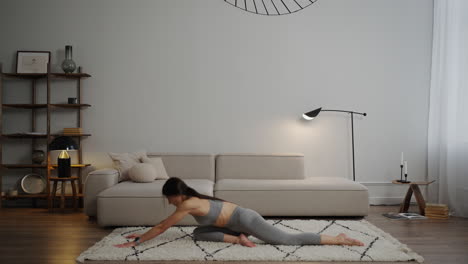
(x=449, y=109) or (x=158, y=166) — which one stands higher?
(x=449, y=109)

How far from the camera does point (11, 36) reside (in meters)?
5.38

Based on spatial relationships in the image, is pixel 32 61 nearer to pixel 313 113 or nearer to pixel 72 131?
pixel 72 131

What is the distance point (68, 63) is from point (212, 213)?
2890mm

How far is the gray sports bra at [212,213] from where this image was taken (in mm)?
3283

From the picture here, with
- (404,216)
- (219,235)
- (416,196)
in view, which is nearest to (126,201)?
(219,235)

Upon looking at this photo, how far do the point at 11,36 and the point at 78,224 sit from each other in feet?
8.42

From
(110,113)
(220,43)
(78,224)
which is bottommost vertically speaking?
(78,224)

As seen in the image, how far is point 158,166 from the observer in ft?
16.0

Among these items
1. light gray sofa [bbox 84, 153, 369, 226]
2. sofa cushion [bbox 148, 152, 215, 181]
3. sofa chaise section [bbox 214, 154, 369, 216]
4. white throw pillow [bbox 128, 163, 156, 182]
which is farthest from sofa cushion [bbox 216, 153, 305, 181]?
white throw pillow [bbox 128, 163, 156, 182]

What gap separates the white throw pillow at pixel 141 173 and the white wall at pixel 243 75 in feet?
2.71

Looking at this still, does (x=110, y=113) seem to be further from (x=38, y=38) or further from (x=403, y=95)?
(x=403, y=95)

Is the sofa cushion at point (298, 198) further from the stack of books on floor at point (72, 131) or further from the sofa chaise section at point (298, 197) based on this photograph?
the stack of books on floor at point (72, 131)

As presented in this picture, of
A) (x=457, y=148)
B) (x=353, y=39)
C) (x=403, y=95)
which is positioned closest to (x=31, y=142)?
(x=353, y=39)

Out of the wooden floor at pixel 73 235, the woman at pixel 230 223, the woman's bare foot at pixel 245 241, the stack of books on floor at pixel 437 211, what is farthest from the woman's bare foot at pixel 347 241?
the stack of books on floor at pixel 437 211
